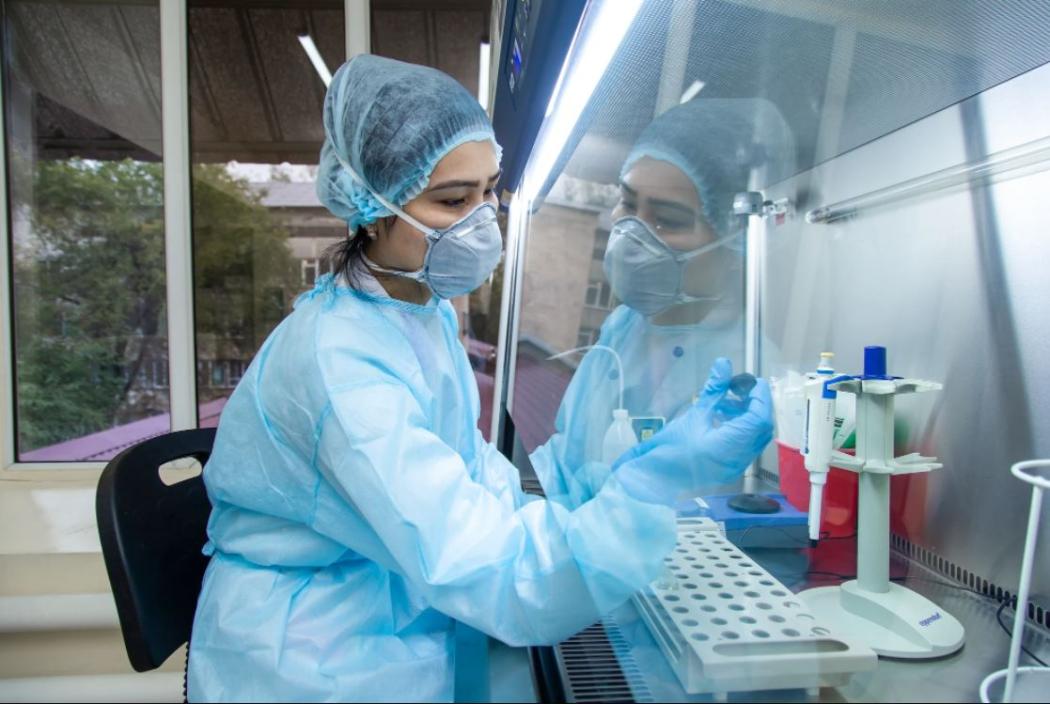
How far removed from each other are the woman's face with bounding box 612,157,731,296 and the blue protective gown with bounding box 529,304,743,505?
74mm

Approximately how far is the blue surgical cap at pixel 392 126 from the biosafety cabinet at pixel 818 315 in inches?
6.3

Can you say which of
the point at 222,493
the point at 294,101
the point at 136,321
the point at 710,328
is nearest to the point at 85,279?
the point at 136,321

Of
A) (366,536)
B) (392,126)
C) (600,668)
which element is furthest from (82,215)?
(600,668)

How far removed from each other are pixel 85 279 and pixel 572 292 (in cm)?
→ 206

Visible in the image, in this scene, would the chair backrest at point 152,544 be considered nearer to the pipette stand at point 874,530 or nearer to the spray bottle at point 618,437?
the spray bottle at point 618,437

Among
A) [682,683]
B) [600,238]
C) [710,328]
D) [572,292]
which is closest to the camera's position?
[682,683]

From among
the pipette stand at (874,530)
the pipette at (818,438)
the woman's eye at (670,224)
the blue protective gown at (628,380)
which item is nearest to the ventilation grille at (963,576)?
the pipette stand at (874,530)

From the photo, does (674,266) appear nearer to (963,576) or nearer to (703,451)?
(703,451)

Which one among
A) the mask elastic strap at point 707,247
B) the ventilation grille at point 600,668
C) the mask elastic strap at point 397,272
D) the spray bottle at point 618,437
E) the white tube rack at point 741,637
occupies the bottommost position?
the ventilation grille at point 600,668

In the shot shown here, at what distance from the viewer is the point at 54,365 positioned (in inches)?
87.5

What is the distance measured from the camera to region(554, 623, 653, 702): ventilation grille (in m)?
0.59

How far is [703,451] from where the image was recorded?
1.95 ft

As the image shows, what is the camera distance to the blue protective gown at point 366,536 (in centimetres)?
61

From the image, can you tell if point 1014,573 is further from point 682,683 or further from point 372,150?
point 372,150
